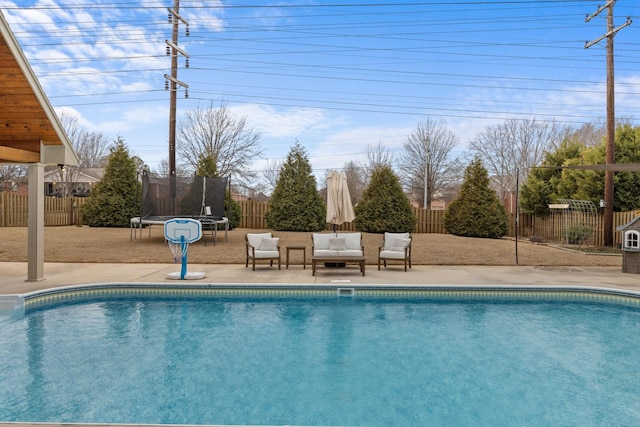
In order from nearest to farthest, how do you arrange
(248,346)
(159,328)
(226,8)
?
(248,346)
(159,328)
(226,8)

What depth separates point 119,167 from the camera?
17266 mm

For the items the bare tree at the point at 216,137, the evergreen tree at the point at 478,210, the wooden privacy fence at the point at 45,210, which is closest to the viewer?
the evergreen tree at the point at 478,210

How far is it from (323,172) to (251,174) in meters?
7.44

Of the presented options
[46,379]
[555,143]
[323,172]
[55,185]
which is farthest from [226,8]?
[55,185]

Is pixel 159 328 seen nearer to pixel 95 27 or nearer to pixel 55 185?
pixel 95 27

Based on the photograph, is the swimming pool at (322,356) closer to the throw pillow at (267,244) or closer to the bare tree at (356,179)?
the throw pillow at (267,244)

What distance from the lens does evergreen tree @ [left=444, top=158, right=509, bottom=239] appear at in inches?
634

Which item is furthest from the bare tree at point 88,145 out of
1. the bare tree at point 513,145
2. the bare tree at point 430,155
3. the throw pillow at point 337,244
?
the throw pillow at point 337,244

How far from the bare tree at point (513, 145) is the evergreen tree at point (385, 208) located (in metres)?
16.7

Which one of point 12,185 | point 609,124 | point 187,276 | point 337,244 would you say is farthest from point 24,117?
point 12,185

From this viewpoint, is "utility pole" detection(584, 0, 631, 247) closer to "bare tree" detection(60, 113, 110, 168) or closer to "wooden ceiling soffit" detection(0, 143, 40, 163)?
"wooden ceiling soffit" detection(0, 143, 40, 163)

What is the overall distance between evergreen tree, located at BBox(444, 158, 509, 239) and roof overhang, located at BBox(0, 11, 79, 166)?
13.1 metres

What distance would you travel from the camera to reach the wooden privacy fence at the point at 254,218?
57.2 ft

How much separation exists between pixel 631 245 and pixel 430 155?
23643 millimetres
